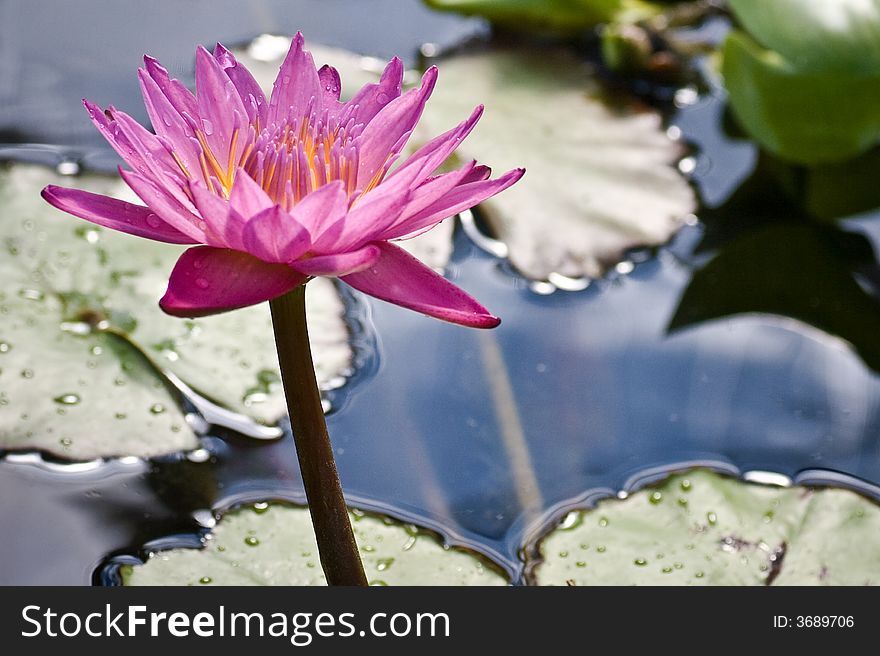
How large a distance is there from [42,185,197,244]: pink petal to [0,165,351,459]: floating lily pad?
0.55 m

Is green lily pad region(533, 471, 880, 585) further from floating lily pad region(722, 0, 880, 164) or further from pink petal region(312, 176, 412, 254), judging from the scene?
floating lily pad region(722, 0, 880, 164)

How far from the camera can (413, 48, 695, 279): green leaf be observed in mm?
1848

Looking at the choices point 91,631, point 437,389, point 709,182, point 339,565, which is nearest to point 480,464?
point 437,389

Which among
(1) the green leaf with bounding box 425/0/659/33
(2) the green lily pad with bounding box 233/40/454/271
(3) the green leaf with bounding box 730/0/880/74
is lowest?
(2) the green lily pad with bounding box 233/40/454/271

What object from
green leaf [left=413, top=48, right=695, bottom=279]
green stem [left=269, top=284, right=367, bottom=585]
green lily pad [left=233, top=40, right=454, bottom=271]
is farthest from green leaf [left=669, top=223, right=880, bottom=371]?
green stem [left=269, top=284, right=367, bottom=585]

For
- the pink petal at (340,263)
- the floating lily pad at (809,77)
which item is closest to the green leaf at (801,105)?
the floating lily pad at (809,77)

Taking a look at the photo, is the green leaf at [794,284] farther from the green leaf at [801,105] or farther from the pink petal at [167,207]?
the pink petal at [167,207]

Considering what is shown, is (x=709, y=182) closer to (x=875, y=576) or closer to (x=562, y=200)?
(x=562, y=200)

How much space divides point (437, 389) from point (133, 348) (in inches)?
18.8

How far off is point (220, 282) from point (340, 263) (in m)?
0.11

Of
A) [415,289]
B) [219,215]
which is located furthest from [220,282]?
[415,289]

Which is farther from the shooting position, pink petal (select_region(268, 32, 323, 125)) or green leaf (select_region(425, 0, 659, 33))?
green leaf (select_region(425, 0, 659, 33))

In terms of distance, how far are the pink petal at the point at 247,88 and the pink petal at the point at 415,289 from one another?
0.20 m

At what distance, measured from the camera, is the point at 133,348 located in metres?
1.49
